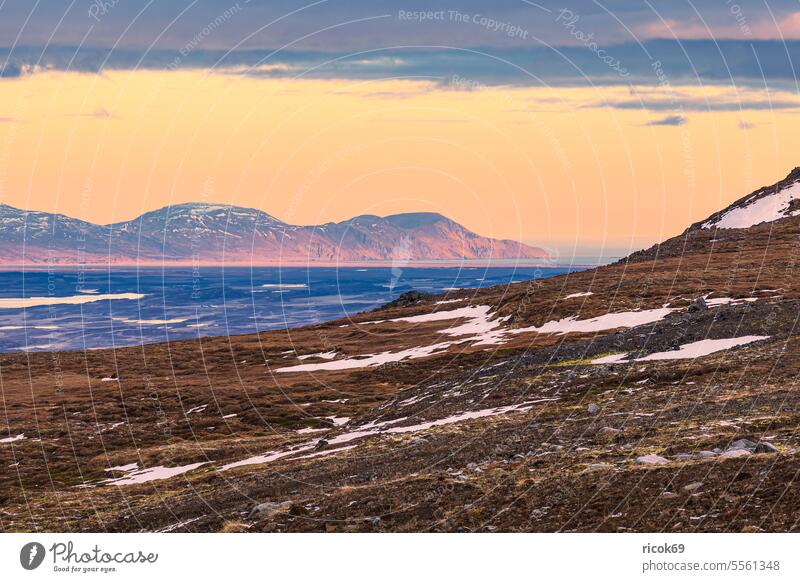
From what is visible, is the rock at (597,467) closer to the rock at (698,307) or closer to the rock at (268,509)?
the rock at (268,509)

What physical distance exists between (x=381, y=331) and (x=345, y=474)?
8916cm

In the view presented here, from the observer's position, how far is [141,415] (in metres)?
90.9

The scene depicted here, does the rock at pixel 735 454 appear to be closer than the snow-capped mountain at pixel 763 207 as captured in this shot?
Yes

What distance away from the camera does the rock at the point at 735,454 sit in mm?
30984

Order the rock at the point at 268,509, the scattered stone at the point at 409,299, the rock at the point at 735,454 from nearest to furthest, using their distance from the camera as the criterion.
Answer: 1. the rock at the point at 735,454
2. the rock at the point at 268,509
3. the scattered stone at the point at 409,299

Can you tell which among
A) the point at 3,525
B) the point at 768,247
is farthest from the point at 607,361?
the point at 768,247

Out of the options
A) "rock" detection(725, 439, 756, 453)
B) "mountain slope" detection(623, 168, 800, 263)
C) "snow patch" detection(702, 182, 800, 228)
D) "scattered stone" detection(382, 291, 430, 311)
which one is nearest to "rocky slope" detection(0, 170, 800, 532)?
"rock" detection(725, 439, 756, 453)

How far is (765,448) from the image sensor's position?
103 ft

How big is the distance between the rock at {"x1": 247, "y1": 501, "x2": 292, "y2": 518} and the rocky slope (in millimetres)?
210

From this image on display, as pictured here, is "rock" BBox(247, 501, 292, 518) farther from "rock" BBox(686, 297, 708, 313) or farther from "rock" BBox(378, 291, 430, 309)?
"rock" BBox(378, 291, 430, 309)

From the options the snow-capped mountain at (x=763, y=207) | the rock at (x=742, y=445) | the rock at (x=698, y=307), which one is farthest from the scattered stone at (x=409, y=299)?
the rock at (x=742, y=445)

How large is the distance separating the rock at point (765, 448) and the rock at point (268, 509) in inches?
645

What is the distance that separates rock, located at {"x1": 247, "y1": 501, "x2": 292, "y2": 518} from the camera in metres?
34.6

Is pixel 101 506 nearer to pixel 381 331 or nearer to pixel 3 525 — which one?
pixel 3 525
